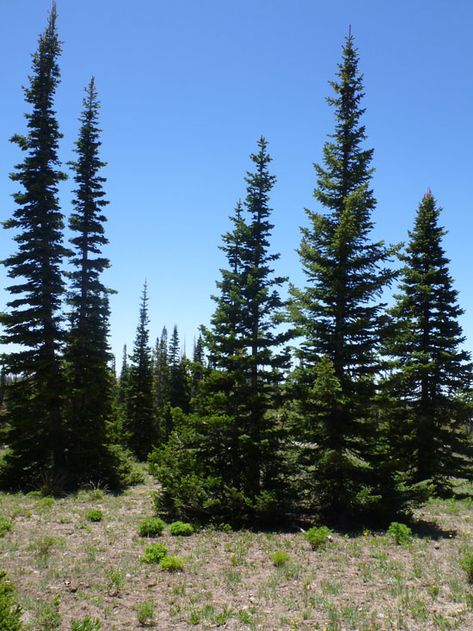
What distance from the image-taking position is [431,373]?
845 inches

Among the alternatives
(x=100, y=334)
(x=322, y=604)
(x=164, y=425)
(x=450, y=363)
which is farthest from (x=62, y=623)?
(x=164, y=425)

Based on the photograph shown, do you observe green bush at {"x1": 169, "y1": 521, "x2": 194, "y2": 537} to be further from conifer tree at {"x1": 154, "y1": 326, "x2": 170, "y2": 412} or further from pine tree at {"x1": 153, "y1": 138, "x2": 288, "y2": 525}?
conifer tree at {"x1": 154, "y1": 326, "x2": 170, "y2": 412}

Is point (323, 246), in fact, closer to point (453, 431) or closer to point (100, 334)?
point (453, 431)

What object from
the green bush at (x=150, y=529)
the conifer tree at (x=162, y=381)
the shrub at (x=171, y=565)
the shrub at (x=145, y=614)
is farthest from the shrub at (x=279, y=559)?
the conifer tree at (x=162, y=381)

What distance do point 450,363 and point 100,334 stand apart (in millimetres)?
19091

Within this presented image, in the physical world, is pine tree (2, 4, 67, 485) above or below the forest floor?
above

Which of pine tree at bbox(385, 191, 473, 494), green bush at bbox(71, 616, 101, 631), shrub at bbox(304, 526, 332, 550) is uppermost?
pine tree at bbox(385, 191, 473, 494)

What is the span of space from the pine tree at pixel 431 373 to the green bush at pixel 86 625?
16.0m

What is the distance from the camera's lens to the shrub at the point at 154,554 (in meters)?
10.4

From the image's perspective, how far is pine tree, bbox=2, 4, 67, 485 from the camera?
19.8m

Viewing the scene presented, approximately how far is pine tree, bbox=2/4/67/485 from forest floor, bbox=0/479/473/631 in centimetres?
652

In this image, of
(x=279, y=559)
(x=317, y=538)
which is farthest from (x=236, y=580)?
(x=317, y=538)

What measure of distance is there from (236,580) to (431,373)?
16.0 metres

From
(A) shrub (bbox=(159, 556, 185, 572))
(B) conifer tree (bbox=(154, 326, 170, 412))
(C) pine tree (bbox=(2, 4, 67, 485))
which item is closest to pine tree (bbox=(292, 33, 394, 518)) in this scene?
(A) shrub (bbox=(159, 556, 185, 572))
